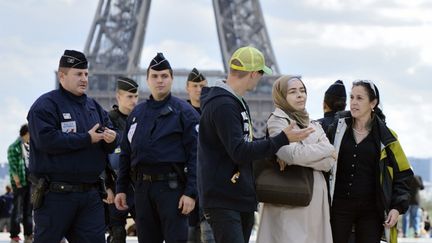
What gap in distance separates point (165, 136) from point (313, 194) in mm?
1254

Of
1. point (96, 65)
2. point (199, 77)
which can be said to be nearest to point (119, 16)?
point (96, 65)

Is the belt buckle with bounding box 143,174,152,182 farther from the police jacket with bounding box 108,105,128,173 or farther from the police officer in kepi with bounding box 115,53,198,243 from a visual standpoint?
the police jacket with bounding box 108,105,128,173

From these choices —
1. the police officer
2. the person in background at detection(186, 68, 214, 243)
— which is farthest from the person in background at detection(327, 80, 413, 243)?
the police officer

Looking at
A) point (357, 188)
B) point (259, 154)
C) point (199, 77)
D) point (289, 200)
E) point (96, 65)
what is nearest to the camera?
point (259, 154)

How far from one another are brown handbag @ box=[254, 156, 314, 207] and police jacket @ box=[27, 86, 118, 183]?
1.15 meters

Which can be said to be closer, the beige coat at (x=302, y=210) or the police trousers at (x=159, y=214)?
the beige coat at (x=302, y=210)

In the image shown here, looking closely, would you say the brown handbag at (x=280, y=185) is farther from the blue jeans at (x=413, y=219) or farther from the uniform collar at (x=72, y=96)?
the blue jeans at (x=413, y=219)

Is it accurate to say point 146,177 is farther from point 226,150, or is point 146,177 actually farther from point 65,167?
point 226,150

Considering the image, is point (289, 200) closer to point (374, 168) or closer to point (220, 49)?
point (374, 168)

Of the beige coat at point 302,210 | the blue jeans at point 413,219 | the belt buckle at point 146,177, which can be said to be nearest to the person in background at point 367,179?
the beige coat at point 302,210

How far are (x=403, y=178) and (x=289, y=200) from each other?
1068 millimetres

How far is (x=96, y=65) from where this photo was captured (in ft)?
227

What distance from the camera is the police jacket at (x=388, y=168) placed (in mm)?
7043

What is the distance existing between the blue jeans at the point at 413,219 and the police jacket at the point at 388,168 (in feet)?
32.9
